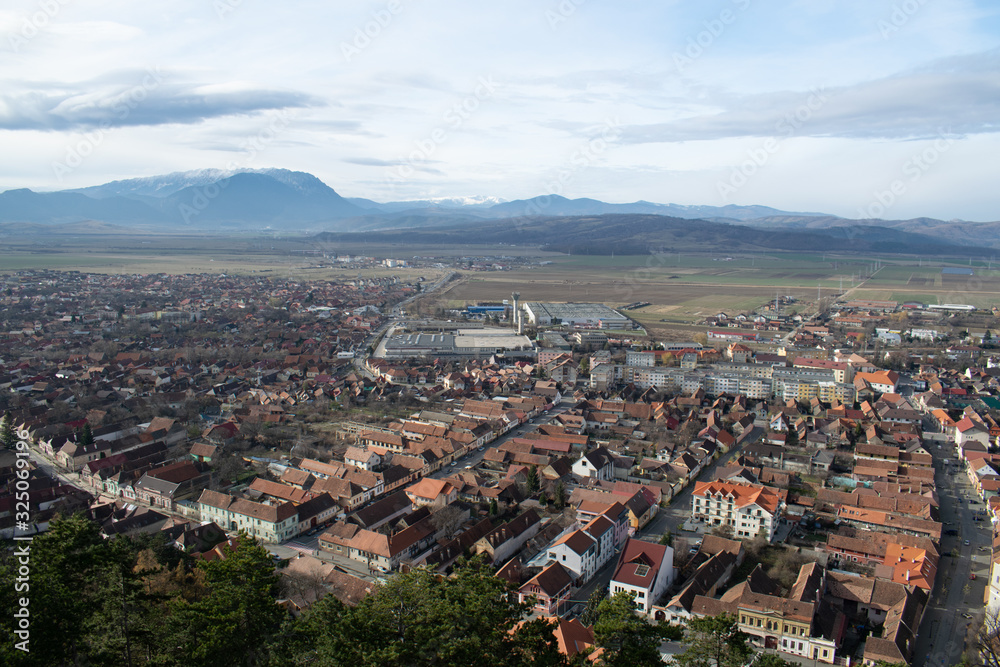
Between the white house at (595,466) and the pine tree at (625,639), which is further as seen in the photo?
the white house at (595,466)

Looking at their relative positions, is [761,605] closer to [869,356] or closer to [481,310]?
[869,356]

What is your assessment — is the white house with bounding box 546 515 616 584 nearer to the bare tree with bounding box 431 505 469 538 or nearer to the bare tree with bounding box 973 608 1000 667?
the bare tree with bounding box 431 505 469 538

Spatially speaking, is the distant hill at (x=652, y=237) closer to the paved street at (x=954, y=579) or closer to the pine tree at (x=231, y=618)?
the paved street at (x=954, y=579)

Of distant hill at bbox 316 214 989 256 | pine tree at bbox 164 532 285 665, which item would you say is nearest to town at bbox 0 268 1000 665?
pine tree at bbox 164 532 285 665

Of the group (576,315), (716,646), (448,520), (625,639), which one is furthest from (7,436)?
(576,315)

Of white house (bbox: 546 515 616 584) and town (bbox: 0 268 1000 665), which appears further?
white house (bbox: 546 515 616 584)

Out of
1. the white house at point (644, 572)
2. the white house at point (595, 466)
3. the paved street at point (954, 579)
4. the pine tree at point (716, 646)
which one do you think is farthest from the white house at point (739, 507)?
the pine tree at point (716, 646)
